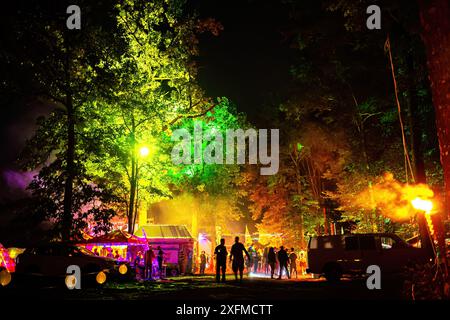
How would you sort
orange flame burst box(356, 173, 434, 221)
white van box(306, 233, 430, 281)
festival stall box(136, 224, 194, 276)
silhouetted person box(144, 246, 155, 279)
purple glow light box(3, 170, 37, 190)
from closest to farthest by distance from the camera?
white van box(306, 233, 430, 281), silhouetted person box(144, 246, 155, 279), orange flame burst box(356, 173, 434, 221), purple glow light box(3, 170, 37, 190), festival stall box(136, 224, 194, 276)

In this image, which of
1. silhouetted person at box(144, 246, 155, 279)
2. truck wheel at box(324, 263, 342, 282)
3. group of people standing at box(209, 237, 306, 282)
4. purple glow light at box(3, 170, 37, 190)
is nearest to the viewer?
group of people standing at box(209, 237, 306, 282)

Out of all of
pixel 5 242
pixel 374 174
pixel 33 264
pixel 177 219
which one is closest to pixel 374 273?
pixel 374 174

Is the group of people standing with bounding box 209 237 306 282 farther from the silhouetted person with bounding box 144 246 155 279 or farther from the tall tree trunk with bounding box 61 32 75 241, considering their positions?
the tall tree trunk with bounding box 61 32 75 241

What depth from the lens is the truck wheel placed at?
Result: 60.9 feet

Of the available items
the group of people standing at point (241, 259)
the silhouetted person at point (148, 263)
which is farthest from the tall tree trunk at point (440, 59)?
the silhouetted person at point (148, 263)

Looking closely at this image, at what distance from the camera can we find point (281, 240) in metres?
44.8

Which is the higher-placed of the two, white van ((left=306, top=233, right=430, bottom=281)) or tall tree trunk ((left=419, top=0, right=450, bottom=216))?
tall tree trunk ((left=419, top=0, right=450, bottom=216))

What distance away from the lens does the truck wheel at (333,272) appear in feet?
60.9

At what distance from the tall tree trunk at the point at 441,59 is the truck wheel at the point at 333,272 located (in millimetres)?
10916

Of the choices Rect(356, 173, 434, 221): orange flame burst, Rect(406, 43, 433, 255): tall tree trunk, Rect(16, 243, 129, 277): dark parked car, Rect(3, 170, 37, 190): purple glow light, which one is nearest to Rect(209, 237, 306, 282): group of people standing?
Rect(16, 243, 129, 277): dark parked car

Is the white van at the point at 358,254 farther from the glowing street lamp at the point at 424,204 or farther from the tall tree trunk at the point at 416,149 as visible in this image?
the glowing street lamp at the point at 424,204

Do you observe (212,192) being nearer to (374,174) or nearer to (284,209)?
(284,209)

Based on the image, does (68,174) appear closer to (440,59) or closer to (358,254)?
(358,254)

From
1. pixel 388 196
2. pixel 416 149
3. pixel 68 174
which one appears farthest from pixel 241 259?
pixel 388 196
